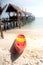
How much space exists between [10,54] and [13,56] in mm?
234

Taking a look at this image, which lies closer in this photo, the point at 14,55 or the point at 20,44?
the point at 14,55

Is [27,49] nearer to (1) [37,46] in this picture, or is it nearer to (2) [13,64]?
(1) [37,46]

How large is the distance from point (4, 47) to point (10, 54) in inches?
46.1

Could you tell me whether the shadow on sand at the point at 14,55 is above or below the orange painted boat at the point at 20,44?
below

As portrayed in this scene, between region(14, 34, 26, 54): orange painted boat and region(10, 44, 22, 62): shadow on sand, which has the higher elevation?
region(14, 34, 26, 54): orange painted boat

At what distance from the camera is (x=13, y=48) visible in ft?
35.9

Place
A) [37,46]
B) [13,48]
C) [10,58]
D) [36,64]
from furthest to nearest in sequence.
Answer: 1. [37,46]
2. [13,48]
3. [10,58]
4. [36,64]

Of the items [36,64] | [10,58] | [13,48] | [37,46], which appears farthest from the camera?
[37,46]

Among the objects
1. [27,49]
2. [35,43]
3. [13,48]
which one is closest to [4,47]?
[13,48]

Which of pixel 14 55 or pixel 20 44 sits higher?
pixel 20 44

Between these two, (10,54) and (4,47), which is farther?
(4,47)

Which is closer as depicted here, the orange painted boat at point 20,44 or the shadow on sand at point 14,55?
Answer: the shadow on sand at point 14,55

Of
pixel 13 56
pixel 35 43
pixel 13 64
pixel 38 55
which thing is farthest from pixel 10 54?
pixel 35 43

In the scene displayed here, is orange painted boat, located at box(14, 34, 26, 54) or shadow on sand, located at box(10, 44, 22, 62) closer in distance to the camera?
shadow on sand, located at box(10, 44, 22, 62)
